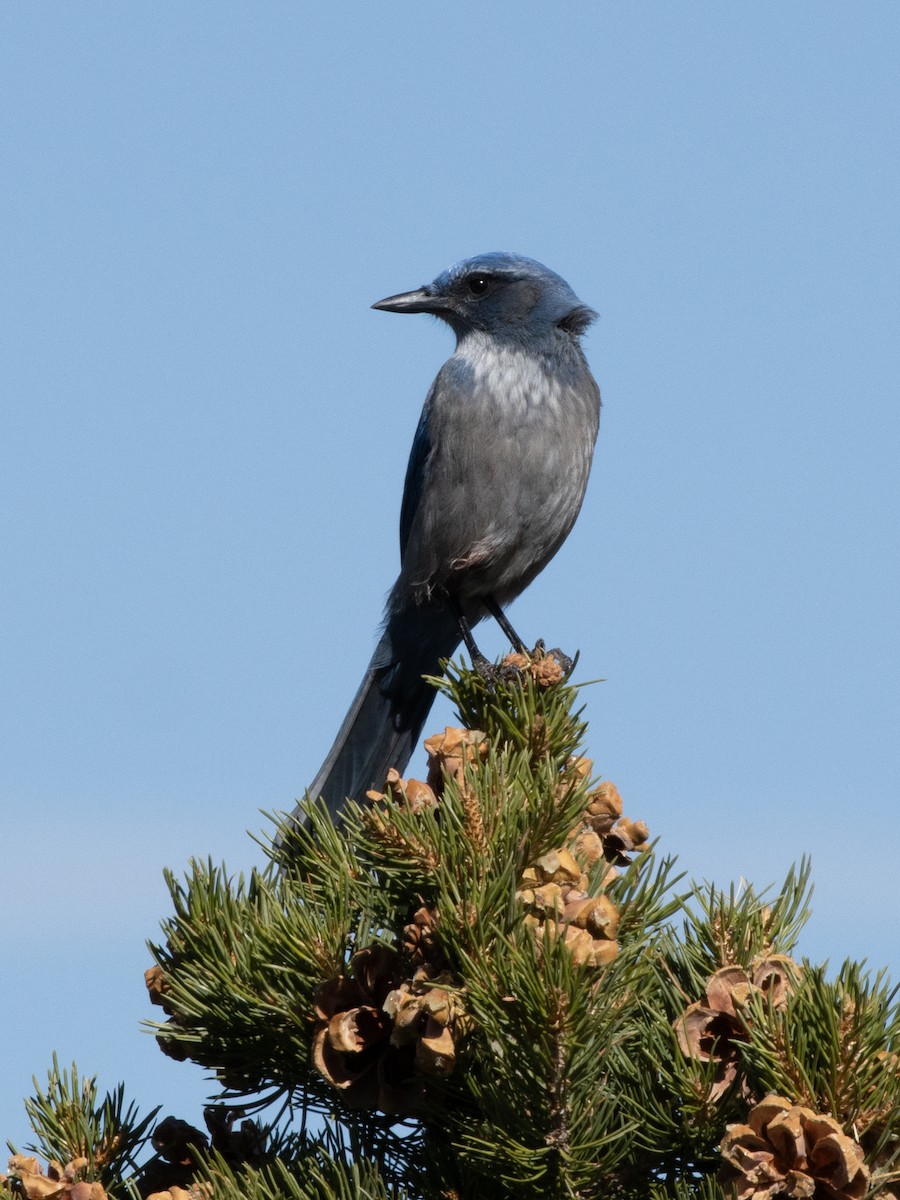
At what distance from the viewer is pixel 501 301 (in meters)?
5.89

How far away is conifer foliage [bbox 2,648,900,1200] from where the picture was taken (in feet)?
6.82

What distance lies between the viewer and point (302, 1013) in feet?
7.95

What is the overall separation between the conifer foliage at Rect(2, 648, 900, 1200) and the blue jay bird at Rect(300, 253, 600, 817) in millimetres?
2445

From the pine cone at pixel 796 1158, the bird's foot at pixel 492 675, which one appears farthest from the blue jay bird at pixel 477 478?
the pine cone at pixel 796 1158

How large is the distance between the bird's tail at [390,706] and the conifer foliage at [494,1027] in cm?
236

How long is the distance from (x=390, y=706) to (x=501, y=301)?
1.79 meters

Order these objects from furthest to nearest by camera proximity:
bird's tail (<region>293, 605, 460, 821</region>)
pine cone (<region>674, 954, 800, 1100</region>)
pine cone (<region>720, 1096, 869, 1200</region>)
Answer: bird's tail (<region>293, 605, 460, 821</region>) < pine cone (<region>674, 954, 800, 1100</region>) < pine cone (<region>720, 1096, 869, 1200</region>)

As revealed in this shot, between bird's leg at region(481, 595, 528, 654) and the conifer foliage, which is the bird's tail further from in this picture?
the conifer foliage

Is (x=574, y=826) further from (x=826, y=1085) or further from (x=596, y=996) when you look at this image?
(x=826, y=1085)

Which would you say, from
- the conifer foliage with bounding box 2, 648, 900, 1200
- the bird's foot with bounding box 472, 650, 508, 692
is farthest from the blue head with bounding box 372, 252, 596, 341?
the conifer foliage with bounding box 2, 648, 900, 1200

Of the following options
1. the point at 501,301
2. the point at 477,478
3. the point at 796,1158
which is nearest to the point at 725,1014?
the point at 796,1158

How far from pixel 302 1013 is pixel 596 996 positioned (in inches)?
23.0

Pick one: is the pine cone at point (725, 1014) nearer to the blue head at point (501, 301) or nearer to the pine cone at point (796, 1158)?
the pine cone at point (796, 1158)

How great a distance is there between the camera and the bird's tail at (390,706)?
204 inches
